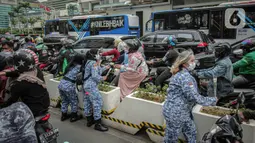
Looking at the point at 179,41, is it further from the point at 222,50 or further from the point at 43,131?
the point at 43,131

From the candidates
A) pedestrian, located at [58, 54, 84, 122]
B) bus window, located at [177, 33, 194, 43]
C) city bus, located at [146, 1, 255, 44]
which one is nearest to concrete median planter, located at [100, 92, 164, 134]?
pedestrian, located at [58, 54, 84, 122]

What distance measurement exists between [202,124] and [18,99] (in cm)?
246

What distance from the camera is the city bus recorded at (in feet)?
36.3

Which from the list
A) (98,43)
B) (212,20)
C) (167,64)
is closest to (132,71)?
(167,64)

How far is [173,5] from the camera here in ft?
65.1

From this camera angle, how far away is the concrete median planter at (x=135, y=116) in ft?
11.2

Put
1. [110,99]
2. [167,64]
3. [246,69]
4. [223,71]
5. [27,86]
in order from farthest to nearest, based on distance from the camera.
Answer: [167,64], [110,99], [246,69], [223,71], [27,86]

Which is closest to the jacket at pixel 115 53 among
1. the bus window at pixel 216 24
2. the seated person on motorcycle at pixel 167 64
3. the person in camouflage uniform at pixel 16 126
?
the seated person on motorcycle at pixel 167 64

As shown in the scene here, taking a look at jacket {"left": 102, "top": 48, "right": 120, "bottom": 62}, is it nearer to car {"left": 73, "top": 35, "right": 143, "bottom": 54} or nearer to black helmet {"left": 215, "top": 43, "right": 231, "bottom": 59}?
car {"left": 73, "top": 35, "right": 143, "bottom": 54}

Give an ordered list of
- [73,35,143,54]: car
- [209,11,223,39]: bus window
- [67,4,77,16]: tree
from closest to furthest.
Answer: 1. [73,35,143,54]: car
2. [209,11,223,39]: bus window
3. [67,4,77,16]: tree

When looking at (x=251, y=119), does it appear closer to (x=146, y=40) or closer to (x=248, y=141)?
(x=248, y=141)

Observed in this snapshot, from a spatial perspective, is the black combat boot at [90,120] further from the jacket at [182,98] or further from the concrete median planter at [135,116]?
the jacket at [182,98]

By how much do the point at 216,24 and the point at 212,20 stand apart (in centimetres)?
33

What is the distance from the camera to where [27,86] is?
2.45m
